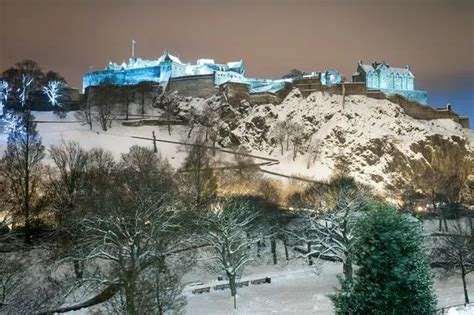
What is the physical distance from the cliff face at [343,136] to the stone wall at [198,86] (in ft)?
23.1

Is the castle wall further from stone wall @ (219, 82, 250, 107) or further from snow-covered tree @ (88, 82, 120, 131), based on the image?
stone wall @ (219, 82, 250, 107)

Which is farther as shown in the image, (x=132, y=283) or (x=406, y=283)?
(x=132, y=283)

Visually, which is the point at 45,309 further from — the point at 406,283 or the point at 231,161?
the point at 231,161

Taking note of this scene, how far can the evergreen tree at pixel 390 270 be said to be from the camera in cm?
1012

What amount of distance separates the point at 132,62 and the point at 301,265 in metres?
61.2

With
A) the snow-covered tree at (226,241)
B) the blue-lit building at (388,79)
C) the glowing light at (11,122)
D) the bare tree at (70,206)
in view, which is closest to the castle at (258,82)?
the blue-lit building at (388,79)

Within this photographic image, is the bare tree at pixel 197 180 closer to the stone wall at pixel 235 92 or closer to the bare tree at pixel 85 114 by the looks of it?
the stone wall at pixel 235 92

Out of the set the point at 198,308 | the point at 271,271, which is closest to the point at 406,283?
the point at 198,308

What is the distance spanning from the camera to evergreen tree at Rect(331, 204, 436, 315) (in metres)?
10.1

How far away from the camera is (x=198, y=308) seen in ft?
68.8

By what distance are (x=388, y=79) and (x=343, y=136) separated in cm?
1853

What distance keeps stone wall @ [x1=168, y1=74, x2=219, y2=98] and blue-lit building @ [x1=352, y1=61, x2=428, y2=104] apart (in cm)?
2058

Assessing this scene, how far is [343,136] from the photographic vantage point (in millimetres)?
56312

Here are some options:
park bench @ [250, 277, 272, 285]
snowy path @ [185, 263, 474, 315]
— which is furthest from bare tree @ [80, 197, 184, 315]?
park bench @ [250, 277, 272, 285]
